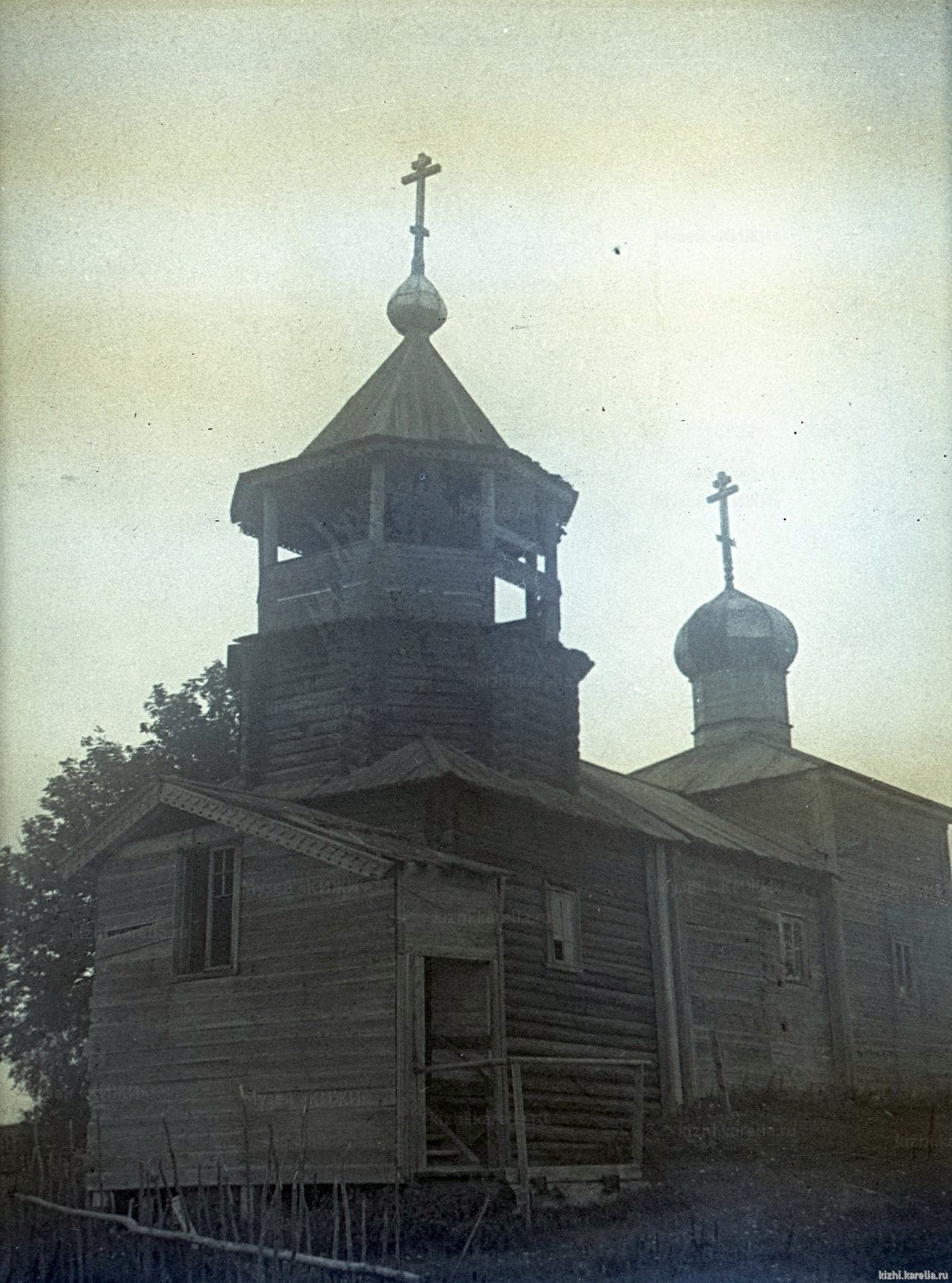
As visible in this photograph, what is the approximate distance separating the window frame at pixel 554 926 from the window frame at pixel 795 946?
18.5 feet

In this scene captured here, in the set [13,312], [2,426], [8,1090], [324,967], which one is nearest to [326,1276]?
[324,967]

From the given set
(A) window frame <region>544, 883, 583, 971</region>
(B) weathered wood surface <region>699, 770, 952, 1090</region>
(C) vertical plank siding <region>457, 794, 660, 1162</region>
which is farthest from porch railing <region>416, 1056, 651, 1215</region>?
(B) weathered wood surface <region>699, 770, 952, 1090</region>

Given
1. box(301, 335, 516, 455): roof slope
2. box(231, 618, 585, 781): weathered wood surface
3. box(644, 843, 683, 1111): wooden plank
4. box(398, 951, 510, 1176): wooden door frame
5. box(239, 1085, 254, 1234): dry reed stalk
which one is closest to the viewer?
box(239, 1085, 254, 1234): dry reed stalk

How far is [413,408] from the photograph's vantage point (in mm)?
23172

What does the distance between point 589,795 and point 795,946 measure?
216 inches

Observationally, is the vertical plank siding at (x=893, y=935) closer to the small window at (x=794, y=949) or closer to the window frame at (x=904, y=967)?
the window frame at (x=904, y=967)

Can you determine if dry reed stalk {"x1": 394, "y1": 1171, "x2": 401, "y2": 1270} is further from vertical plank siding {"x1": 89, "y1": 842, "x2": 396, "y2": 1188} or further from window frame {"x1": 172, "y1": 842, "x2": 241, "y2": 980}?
window frame {"x1": 172, "y1": 842, "x2": 241, "y2": 980}

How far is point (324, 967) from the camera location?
54.7 ft

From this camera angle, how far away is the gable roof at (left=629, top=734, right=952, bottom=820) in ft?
90.2

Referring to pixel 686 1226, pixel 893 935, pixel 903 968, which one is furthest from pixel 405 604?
pixel 903 968

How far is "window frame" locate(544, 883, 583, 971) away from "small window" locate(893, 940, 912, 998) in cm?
930

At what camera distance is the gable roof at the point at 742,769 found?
90.2 ft

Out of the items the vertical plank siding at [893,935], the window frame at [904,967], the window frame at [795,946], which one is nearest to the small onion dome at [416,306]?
the vertical plank siding at [893,935]

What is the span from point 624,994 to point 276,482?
349 inches
